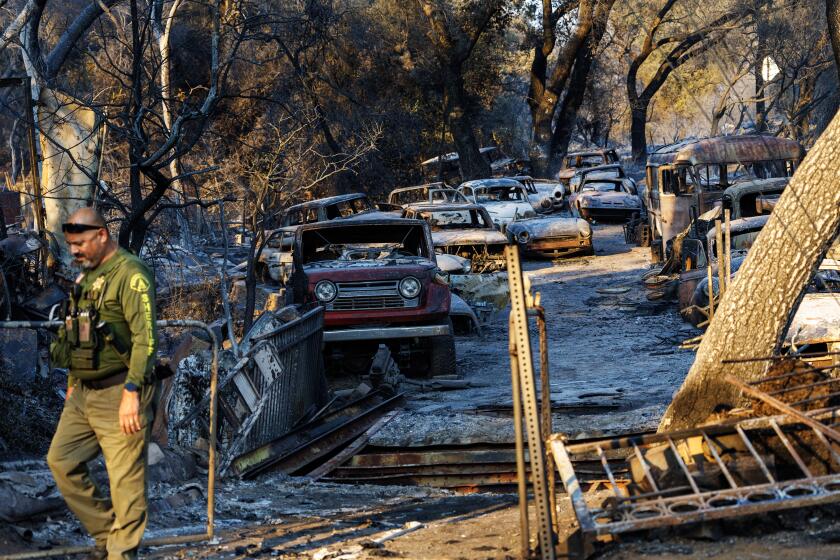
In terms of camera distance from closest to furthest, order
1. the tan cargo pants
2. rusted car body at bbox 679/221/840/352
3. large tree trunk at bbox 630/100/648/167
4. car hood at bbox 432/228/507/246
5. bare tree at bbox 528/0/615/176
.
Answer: the tan cargo pants < rusted car body at bbox 679/221/840/352 < car hood at bbox 432/228/507/246 < bare tree at bbox 528/0/615/176 < large tree trunk at bbox 630/100/648/167

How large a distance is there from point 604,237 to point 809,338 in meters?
17.9

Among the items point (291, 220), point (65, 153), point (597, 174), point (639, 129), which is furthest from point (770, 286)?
point (639, 129)

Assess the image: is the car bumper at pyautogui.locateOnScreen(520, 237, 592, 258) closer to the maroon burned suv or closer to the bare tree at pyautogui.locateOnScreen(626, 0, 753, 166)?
the maroon burned suv

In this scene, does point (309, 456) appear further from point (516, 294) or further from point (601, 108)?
point (601, 108)

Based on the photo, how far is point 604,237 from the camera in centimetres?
2728

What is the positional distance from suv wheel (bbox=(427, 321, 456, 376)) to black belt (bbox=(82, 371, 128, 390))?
6.96m

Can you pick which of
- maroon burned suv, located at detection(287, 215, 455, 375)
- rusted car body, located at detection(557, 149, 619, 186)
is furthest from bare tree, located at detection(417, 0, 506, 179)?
maroon burned suv, located at detection(287, 215, 455, 375)

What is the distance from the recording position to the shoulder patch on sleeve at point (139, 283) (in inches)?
186

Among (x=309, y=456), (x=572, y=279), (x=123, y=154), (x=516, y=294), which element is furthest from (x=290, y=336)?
(x=123, y=154)

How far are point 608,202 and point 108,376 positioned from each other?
25.6m

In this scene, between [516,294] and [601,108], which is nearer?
[516,294]

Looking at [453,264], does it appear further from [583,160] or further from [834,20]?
[583,160]

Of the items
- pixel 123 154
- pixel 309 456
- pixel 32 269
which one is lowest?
pixel 309 456

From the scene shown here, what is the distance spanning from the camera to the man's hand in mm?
4652
